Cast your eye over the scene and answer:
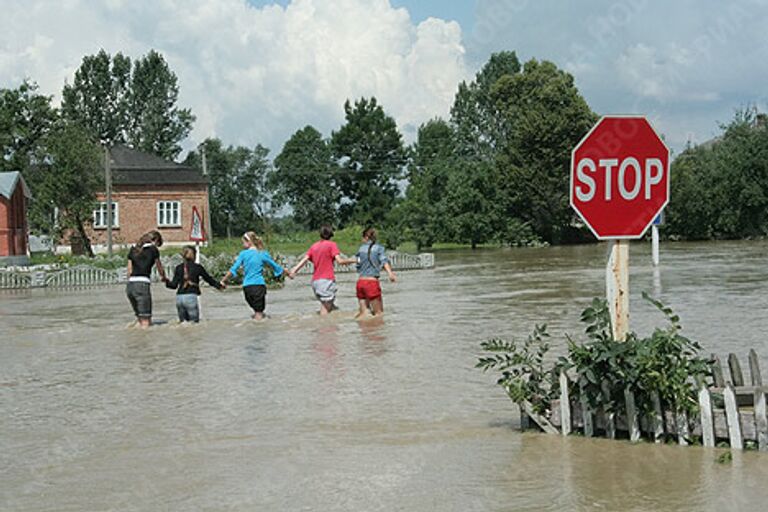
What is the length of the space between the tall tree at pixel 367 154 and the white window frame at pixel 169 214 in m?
31.9

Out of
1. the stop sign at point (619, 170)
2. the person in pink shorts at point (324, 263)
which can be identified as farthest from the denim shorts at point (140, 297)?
the stop sign at point (619, 170)

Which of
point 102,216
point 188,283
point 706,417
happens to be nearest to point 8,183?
point 102,216

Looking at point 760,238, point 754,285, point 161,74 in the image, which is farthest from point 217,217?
point 754,285

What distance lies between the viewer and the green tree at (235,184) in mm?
101688

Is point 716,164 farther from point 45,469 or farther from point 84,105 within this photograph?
point 45,469

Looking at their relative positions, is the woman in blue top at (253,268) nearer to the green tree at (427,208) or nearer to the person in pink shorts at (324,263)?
the person in pink shorts at (324,263)

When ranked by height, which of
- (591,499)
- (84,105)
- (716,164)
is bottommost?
(591,499)

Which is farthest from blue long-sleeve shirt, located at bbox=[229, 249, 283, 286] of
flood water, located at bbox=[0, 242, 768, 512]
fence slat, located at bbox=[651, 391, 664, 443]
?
fence slat, located at bbox=[651, 391, 664, 443]

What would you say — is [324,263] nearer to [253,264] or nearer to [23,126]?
[253,264]

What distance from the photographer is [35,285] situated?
37844 mm

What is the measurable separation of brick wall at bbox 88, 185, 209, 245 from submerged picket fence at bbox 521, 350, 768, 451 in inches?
2366

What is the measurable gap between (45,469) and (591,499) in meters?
4.61

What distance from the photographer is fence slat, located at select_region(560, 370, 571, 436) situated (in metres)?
8.87

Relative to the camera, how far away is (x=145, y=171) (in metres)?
70.5
